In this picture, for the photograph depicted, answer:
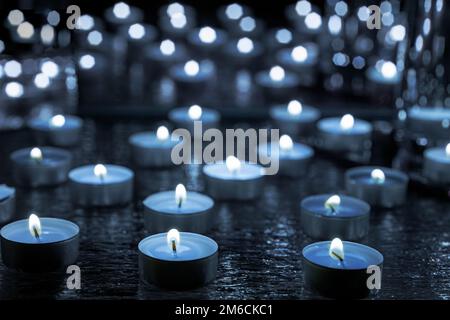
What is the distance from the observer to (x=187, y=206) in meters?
1.56

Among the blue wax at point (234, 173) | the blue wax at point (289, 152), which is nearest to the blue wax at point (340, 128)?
the blue wax at point (289, 152)

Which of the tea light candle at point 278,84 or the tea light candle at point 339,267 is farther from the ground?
the tea light candle at point 278,84

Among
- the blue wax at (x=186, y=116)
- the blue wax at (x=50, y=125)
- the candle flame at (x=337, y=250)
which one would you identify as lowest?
the candle flame at (x=337, y=250)

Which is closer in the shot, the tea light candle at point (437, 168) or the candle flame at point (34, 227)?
the candle flame at point (34, 227)

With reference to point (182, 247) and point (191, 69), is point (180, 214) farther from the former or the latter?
point (191, 69)

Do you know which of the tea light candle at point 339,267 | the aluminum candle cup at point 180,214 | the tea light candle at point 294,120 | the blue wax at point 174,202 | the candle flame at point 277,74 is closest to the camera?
the tea light candle at point 339,267

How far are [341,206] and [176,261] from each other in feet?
1.65

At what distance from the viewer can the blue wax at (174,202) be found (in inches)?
60.5

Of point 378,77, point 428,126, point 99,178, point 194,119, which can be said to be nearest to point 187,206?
point 99,178

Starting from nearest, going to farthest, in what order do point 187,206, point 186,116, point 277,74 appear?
point 187,206, point 186,116, point 277,74

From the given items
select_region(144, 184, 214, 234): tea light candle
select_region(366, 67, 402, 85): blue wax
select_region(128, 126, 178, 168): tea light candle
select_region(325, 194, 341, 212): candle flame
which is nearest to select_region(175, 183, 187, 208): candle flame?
select_region(144, 184, 214, 234): tea light candle

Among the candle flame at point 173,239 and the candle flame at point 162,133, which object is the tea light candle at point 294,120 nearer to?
the candle flame at point 162,133

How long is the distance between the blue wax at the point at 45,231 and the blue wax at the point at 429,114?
103 centimetres
